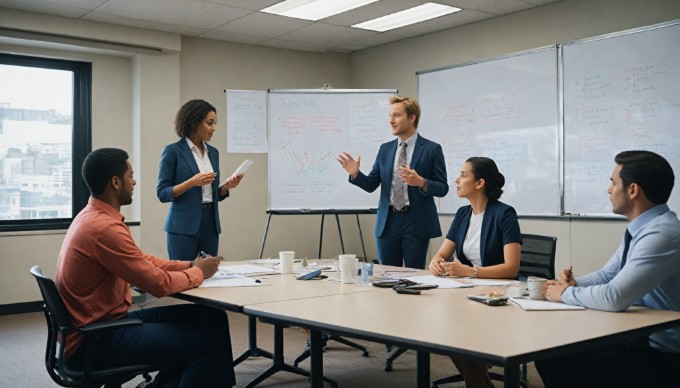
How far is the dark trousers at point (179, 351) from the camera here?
2311 mm

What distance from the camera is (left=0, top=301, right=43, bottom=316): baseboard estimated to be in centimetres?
557

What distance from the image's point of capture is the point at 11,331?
16.2ft

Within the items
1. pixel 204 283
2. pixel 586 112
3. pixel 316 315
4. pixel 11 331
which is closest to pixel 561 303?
pixel 316 315

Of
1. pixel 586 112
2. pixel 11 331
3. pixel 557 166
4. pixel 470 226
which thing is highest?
pixel 586 112

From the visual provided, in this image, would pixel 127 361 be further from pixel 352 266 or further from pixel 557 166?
pixel 557 166

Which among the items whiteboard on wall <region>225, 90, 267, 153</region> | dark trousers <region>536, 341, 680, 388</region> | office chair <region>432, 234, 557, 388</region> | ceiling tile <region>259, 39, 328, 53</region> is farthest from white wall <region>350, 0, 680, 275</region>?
dark trousers <region>536, 341, 680, 388</region>

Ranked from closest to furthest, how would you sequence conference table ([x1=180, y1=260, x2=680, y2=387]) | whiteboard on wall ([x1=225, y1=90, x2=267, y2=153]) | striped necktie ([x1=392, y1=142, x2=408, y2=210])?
conference table ([x1=180, y1=260, x2=680, y2=387]), striped necktie ([x1=392, y1=142, x2=408, y2=210]), whiteboard on wall ([x1=225, y1=90, x2=267, y2=153])

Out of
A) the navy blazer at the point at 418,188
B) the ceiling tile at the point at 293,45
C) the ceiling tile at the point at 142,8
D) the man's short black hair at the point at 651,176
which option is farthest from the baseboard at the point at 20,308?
the man's short black hair at the point at 651,176

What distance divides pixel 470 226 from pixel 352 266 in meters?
0.64

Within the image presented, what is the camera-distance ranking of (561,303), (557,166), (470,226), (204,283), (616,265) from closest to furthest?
1. (561,303)
2. (616,265)
3. (204,283)
4. (470,226)
5. (557,166)

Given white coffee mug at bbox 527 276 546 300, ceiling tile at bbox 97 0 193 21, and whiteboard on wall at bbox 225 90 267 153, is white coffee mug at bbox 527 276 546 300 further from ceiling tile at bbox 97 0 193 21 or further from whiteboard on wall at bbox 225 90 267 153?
A: whiteboard on wall at bbox 225 90 267 153

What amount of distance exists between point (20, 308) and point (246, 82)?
9.69 ft

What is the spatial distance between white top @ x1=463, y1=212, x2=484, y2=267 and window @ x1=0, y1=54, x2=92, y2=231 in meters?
4.14

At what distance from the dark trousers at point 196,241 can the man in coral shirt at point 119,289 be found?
1089 millimetres
